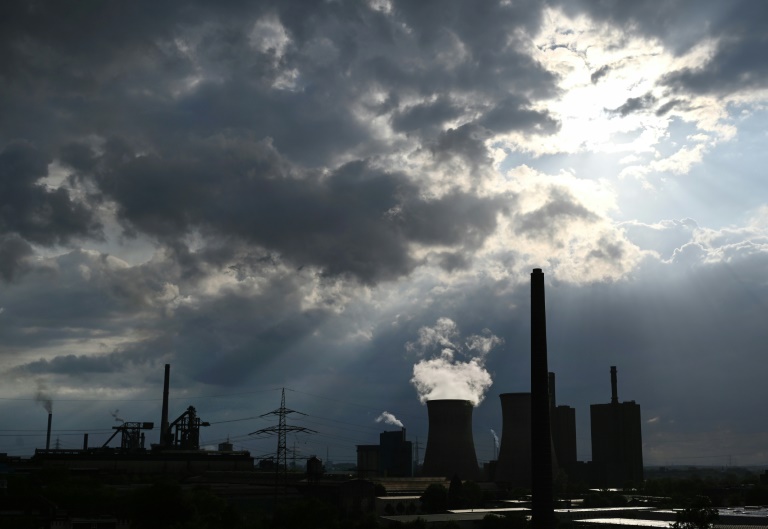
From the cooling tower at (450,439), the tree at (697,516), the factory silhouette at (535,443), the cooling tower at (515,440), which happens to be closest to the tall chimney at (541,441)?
the factory silhouette at (535,443)

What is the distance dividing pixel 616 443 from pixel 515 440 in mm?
49300

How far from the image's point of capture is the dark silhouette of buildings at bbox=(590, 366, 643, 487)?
411 feet

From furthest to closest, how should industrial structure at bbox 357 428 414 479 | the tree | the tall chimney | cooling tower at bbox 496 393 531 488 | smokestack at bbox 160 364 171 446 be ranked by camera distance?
industrial structure at bbox 357 428 414 479 < smokestack at bbox 160 364 171 446 < cooling tower at bbox 496 393 531 488 < the tall chimney < the tree

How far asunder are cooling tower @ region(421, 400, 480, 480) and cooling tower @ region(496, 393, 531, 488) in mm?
4164

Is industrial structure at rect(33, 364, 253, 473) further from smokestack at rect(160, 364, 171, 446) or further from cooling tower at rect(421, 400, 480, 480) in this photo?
cooling tower at rect(421, 400, 480, 480)

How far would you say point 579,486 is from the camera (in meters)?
107

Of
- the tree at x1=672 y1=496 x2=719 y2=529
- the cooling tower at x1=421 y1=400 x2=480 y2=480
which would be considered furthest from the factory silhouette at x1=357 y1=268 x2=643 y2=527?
the tree at x1=672 y1=496 x2=719 y2=529

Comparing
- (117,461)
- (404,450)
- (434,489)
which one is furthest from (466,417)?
(404,450)

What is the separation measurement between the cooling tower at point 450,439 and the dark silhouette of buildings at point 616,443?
1939 inches

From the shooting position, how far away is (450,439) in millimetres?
83062

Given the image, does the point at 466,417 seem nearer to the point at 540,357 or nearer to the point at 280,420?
the point at 280,420

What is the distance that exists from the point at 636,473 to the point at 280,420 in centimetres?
8169

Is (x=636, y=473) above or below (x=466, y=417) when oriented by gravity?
below

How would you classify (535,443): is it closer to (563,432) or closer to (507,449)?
(507,449)
